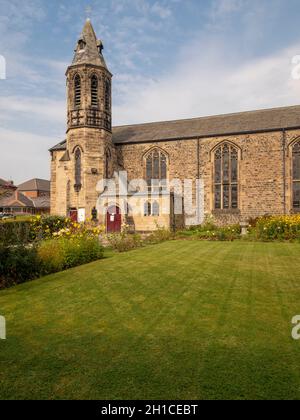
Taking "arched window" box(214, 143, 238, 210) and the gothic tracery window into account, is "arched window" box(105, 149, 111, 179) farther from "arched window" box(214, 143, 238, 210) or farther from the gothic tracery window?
the gothic tracery window

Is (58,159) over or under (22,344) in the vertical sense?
over

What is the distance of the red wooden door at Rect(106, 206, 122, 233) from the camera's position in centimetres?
2844

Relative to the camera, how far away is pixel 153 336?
5320 mm

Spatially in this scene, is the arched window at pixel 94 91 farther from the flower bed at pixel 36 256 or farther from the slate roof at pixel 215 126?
the flower bed at pixel 36 256

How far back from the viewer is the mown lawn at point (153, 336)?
12.8 feet

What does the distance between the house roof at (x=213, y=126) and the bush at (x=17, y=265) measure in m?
23.5

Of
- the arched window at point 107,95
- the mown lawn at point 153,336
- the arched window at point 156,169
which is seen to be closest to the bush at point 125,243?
the mown lawn at point 153,336

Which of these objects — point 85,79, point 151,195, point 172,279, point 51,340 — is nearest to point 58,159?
point 85,79

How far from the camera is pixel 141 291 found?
791 centimetres

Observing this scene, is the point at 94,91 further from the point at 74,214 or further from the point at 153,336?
the point at 153,336

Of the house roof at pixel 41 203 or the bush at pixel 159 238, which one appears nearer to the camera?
the bush at pixel 159 238

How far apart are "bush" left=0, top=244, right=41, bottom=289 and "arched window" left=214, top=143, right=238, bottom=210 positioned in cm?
2254
